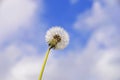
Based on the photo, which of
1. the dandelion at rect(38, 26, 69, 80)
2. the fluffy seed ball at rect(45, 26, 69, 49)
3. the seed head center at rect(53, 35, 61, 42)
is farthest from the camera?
the seed head center at rect(53, 35, 61, 42)

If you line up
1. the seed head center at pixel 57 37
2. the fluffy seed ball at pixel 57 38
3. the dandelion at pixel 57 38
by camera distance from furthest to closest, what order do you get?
the seed head center at pixel 57 37, the fluffy seed ball at pixel 57 38, the dandelion at pixel 57 38

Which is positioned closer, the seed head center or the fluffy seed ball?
the fluffy seed ball

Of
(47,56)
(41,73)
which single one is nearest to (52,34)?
(47,56)

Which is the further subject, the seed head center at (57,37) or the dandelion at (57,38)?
the seed head center at (57,37)

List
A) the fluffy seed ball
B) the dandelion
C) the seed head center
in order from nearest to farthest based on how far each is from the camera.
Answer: the dandelion → the fluffy seed ball → the seed head center

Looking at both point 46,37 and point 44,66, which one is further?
point 46,37

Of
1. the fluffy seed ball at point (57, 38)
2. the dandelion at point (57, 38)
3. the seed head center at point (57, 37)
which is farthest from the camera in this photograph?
the seed head center at point (57, 37)

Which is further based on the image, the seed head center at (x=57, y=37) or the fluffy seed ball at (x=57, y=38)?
the seed head center at (x=57, y=37)

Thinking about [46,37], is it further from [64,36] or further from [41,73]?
[41,73]
